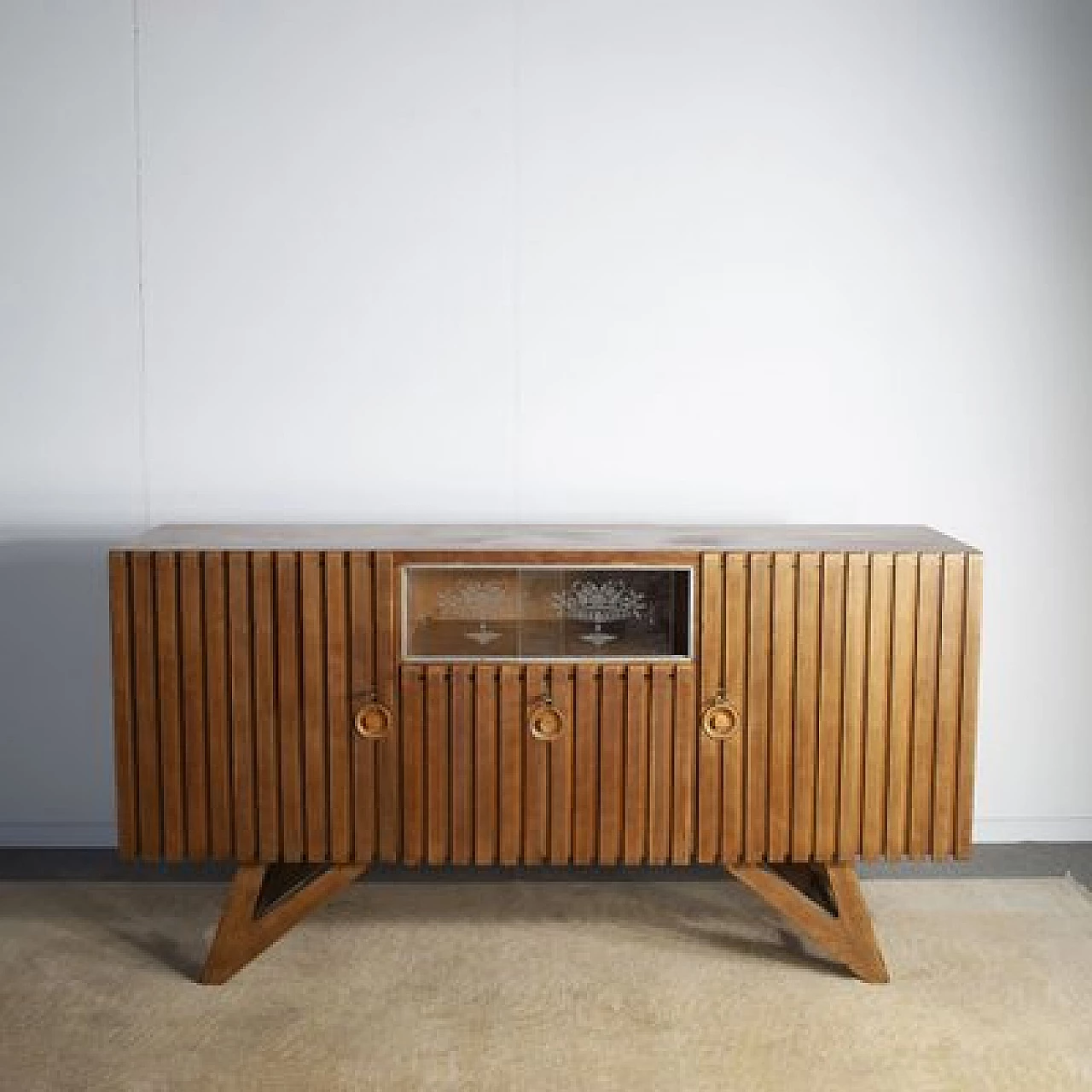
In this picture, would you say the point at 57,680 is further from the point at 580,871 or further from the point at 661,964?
the point at 661,964

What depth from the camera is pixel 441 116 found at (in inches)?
134

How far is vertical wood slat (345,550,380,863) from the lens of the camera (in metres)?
2.84

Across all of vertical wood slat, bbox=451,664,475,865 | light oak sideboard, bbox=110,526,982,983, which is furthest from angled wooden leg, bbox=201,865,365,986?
vertical wood slat, bbox=451,664,475,865

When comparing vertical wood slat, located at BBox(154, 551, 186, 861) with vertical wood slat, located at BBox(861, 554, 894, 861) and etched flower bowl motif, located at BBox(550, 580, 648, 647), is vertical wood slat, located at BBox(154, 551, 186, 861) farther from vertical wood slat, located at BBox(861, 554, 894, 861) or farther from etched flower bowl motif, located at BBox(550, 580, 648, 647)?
vertical wood slat, located at BBox(861, 554, 894, 861)

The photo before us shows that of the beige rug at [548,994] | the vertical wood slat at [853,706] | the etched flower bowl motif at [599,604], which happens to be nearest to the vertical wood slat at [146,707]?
the beige rug at [548,994]

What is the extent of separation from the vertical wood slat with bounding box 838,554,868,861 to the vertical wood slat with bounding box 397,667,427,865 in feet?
2.65

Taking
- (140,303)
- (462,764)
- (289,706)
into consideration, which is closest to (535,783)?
(462,764)

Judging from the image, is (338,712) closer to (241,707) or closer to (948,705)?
(241,707)

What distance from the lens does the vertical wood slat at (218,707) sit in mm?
2834

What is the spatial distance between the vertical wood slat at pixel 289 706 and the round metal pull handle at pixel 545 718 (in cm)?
45

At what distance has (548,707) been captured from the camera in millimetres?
2869

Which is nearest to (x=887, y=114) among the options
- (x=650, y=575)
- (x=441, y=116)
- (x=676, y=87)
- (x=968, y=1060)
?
(x=676, y=87)

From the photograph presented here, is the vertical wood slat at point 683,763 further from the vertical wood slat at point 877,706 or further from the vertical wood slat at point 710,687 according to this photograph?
the vertical wood slat at point 877,706

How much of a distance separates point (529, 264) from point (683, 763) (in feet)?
4.05
